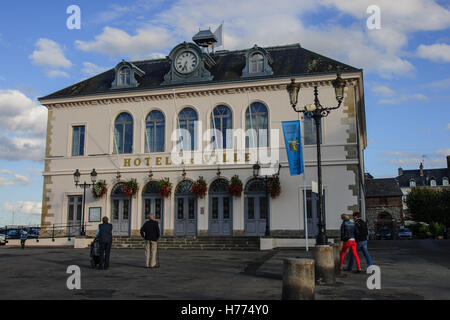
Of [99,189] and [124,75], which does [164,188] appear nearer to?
[99,189]

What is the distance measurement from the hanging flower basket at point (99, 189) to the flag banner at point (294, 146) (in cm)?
1133

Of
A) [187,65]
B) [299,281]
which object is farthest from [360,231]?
[187,65]

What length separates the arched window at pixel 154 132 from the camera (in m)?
25.3

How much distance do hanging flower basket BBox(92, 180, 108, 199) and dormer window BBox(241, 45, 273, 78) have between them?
9.96 metres

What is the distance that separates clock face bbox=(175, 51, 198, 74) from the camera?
84.0ft

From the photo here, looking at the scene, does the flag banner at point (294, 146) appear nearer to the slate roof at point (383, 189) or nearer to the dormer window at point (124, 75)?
the dormer window at point (124, 75)

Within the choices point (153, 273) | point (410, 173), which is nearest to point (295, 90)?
point (153, 273)

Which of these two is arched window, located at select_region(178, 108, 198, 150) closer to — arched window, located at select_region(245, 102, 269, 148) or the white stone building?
the white stone building

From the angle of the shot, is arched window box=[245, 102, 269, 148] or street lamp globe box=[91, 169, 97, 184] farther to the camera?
street lamp globe box=[91, 169, 97, 184]

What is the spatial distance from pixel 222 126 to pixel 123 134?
6.00 metres

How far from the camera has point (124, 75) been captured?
26.8 metres

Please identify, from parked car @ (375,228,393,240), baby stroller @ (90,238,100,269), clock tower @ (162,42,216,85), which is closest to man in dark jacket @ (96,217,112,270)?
baby stroller @ (90,238,100,269)
